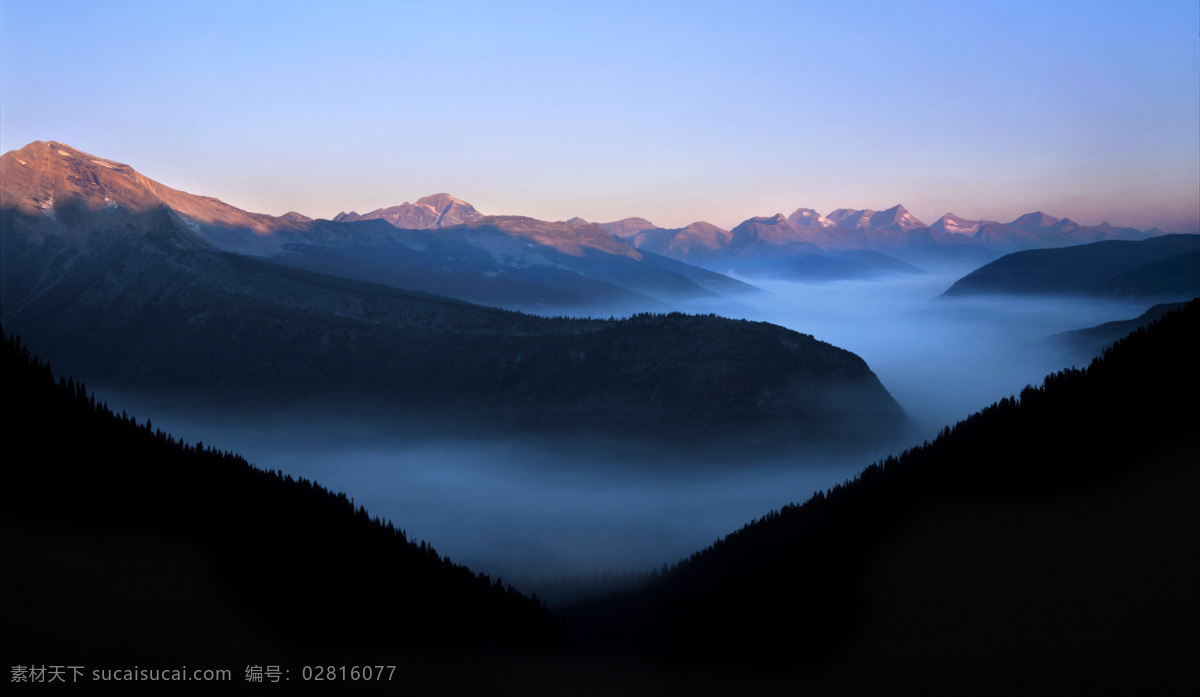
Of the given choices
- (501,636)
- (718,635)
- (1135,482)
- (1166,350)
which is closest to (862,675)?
(1135,482)

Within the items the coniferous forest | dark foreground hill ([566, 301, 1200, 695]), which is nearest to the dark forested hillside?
the coniferous forest

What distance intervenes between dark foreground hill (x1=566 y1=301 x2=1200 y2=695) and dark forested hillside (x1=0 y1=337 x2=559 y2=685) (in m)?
22.1

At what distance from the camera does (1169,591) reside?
38281 millimetres

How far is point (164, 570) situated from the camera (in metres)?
40.0

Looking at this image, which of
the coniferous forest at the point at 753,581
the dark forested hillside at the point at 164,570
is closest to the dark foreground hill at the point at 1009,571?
the coniferous forest at the point at 753,581

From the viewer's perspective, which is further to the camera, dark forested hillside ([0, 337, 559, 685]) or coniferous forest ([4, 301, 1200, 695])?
coniferous forest ([4, 301, 1200, 695])

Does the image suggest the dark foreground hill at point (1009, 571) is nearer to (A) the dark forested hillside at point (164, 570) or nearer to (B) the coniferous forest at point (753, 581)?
(B) the coniferous forest at point (753, 581)

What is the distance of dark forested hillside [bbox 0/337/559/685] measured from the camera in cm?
3197

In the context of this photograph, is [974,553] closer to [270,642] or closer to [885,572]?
[885,572]

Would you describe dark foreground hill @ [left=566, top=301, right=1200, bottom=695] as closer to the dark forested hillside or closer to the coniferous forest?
the coniferous forest

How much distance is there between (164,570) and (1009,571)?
45.4 m

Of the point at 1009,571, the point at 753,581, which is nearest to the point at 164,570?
the point at 1009,571

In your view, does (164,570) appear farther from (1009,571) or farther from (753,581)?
(753,581)

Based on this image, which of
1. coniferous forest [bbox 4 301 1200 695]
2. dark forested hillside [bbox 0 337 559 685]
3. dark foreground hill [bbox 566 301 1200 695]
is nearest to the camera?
dark forested hillside [bbox 0 337 559 685]
